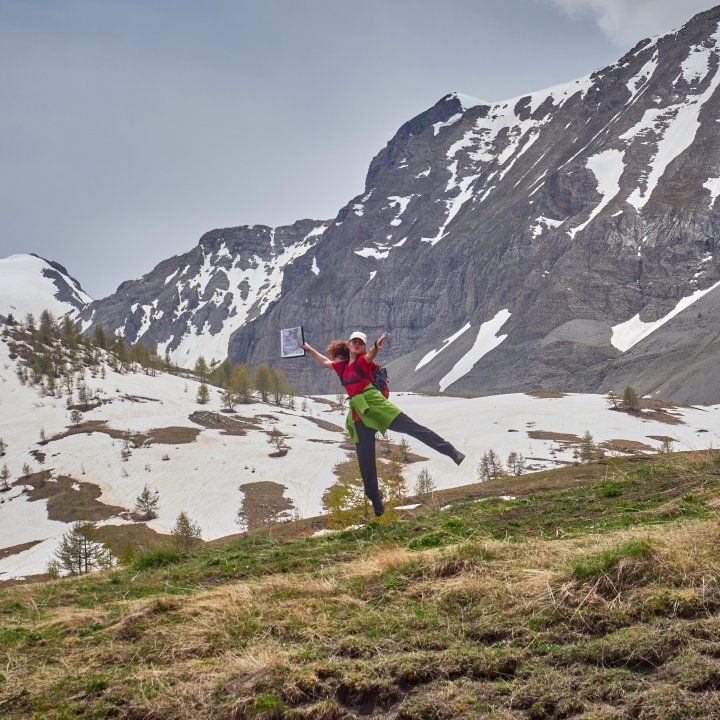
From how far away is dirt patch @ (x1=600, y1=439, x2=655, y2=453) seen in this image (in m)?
86.5

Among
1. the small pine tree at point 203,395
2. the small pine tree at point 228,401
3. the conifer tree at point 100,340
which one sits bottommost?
the small pine tree at point 228,401

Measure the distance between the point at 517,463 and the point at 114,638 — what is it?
74.5m

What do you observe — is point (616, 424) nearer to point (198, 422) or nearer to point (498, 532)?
point (198, 422)

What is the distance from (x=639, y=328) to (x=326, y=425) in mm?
97777

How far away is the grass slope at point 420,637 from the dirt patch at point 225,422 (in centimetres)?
10289

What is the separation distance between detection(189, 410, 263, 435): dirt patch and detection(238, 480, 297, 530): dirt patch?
27.8 meters

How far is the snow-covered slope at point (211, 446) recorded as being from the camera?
245ft

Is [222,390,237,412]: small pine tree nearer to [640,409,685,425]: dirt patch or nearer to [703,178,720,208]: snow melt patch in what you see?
[640,409,685,425]: dirt patch

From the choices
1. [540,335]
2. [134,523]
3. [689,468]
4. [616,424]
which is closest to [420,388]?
[540,335]

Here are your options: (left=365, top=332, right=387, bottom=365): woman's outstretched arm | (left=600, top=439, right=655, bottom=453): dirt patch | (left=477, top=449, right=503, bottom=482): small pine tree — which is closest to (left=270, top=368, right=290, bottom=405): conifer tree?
(left=477, top=449, right=503, bottom=482): small pine tree

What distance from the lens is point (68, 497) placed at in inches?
3113

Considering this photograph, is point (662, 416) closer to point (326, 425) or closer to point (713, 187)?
point (326, 425)

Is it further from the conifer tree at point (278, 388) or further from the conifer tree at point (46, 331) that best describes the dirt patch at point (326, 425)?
the conifer tree at point (46, 331)

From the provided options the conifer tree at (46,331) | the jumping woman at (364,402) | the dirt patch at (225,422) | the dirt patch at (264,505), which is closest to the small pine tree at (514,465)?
the dirt patch at (264,505)
